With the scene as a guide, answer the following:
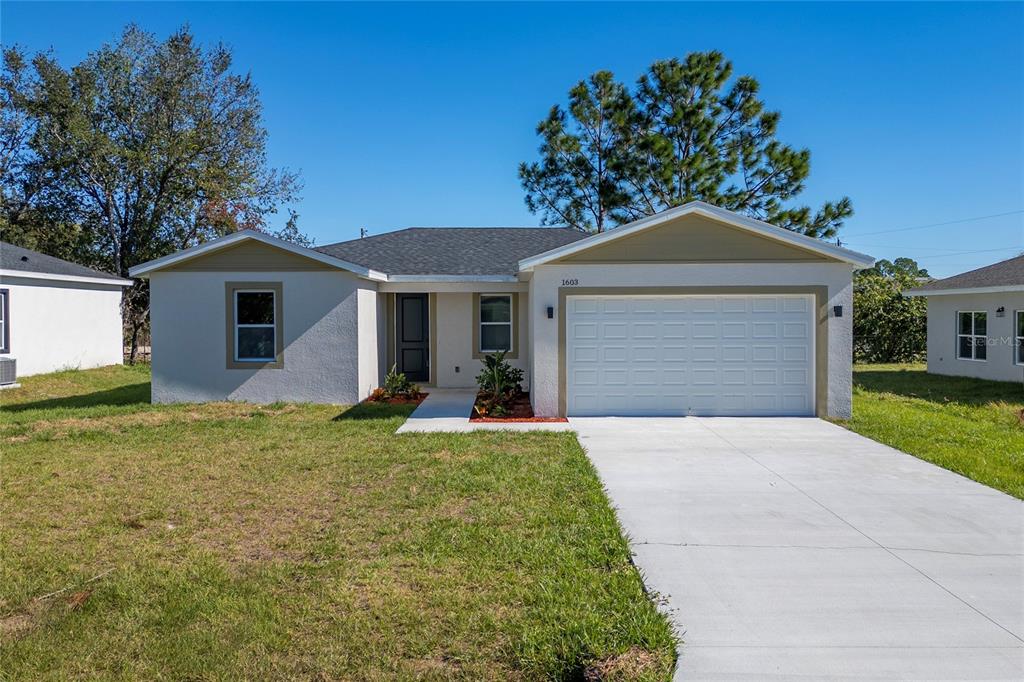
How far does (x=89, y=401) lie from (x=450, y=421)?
8653 mm

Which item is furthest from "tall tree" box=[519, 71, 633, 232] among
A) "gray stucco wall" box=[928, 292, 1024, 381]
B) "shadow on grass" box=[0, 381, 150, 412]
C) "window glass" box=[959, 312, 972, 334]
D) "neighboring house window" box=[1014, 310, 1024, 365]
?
"shadow on grass" box=[0, 381, 150, 412]

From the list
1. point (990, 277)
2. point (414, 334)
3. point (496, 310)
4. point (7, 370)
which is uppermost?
point (990, 277)

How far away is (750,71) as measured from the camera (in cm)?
2512

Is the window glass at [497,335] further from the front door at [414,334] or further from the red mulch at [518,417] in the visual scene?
the red mulch at [518,417]

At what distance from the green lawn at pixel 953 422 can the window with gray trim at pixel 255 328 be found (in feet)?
35.8

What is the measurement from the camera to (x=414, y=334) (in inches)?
627

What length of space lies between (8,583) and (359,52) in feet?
53.1

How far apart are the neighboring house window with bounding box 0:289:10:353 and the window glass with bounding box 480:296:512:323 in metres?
12.3

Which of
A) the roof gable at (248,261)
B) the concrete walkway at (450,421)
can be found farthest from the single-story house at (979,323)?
the roof gable at (248,261)

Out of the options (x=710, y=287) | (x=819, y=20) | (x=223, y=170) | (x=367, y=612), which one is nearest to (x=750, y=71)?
(x=819, y=20)

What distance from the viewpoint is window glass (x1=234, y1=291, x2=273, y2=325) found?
13062 mm

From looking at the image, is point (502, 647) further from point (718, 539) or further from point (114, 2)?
point (114, 2)

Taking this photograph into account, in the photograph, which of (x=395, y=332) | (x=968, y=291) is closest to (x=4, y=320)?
(x=395, y=332)

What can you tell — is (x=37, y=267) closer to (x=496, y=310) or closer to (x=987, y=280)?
(x=496, y=310)
